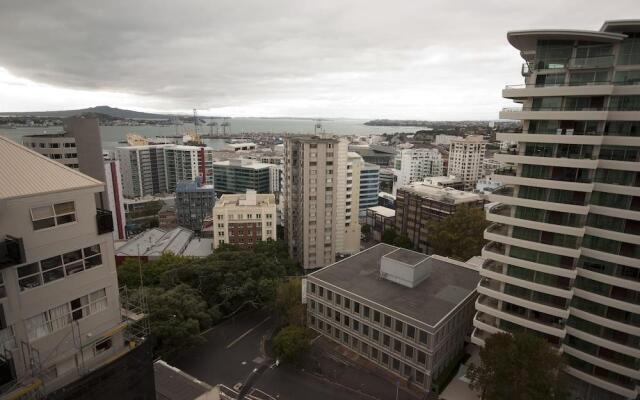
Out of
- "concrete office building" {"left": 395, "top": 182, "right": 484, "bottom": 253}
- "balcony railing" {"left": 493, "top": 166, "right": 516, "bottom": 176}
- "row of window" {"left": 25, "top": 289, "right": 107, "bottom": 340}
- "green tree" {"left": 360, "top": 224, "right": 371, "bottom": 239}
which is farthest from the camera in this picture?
"green tree" {"left": 360, "top": 224, "right": 371, "bottom": 239}

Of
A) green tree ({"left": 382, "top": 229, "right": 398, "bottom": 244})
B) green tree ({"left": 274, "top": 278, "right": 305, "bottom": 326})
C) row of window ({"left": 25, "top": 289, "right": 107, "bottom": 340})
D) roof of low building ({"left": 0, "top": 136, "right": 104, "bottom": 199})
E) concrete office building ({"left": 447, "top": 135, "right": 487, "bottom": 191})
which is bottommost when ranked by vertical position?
green tree ({"left": 382, "top": 229, "right": 398, "bottom": 244})

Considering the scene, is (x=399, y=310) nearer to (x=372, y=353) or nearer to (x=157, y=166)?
(x=372, y=353)

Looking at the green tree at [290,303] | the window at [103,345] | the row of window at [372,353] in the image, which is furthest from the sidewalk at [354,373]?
the window at [103,345]

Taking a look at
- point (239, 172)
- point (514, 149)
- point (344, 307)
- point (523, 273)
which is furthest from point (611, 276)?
point (239, 172)

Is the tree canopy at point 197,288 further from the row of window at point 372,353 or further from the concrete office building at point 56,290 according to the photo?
the concrete office building at point 56,290

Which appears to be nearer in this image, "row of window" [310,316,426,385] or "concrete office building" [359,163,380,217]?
"row of window" [310,316,426,385]

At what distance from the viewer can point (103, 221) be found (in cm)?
1070

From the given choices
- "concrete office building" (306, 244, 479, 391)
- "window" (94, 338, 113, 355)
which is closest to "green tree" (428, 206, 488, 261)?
"concrete office building" (306, 244, 479, 391)

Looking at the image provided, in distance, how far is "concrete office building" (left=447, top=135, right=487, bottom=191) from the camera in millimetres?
110688

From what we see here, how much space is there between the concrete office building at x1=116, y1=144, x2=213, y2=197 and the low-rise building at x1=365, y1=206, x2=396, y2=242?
56.6 metres

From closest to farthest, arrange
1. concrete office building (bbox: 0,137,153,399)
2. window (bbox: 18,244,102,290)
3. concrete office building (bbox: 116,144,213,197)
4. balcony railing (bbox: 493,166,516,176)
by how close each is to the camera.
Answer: concrete office building (bbox: 0,137,153,399) → window (bbox: 18,244,102,290) → balcony railing (bbox: 493,166,516,176) → concrete office building (bbox: 116,144,213,197)

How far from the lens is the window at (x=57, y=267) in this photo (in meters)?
9.24

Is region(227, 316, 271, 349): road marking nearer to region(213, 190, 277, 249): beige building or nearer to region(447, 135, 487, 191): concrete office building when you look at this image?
region(213, 190, 277, 249): beige building

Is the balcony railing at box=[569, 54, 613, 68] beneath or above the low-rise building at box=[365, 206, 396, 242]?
above
